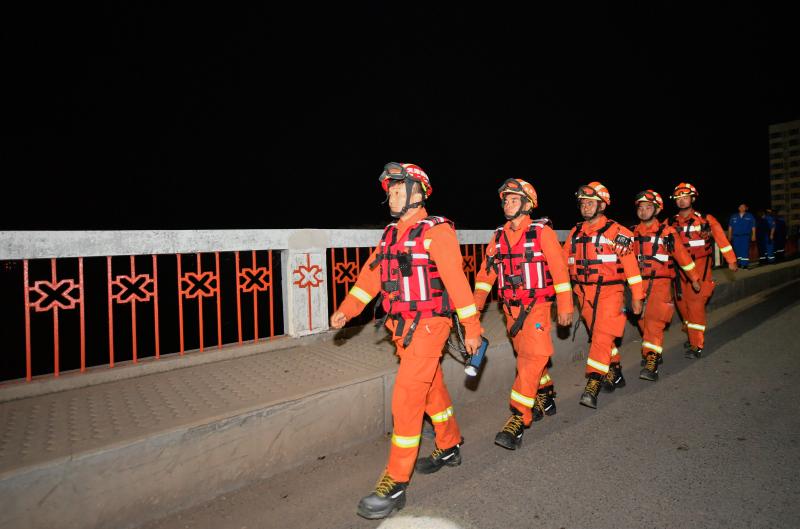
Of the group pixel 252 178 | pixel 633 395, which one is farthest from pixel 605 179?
pixel 633 395

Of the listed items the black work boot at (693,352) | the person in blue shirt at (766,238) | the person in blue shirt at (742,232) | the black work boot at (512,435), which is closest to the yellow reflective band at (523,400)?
the black work boot at (512,435)

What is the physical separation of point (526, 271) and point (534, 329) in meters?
0.52

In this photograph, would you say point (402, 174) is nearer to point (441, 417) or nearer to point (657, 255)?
point (441, 417)

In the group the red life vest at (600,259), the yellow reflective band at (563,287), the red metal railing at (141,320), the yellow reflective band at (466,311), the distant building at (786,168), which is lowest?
the red metal railing at (141,320)

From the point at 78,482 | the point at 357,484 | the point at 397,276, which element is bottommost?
the point at 357,484

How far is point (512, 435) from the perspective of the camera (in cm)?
361

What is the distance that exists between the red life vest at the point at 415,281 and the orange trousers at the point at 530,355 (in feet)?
3.59

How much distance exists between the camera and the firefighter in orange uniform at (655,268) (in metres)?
5.55

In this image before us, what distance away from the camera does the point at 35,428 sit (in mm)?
2969

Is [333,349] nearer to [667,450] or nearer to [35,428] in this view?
[35,428]

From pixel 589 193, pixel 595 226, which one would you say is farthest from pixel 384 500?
pixel 589 193

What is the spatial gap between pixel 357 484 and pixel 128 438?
4.89ft

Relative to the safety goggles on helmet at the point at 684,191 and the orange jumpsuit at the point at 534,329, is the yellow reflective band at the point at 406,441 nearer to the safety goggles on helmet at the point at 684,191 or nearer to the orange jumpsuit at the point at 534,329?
the orange jumpsuit at the point at 534,329

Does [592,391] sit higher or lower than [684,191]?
lower
